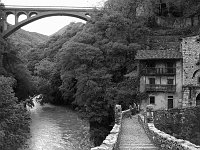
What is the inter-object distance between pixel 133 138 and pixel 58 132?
2382 cm

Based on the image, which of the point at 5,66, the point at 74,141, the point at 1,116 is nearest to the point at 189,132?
the point at 74,141

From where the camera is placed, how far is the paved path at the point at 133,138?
16.2 metres

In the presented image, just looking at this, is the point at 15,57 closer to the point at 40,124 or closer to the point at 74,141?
the point at 40,124

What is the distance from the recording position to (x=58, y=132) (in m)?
41.3

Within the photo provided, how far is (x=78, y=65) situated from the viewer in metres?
39.1

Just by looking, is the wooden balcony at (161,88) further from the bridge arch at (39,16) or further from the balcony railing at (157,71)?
the bridge arch at (39,16)

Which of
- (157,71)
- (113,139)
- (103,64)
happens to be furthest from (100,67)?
(113,139)

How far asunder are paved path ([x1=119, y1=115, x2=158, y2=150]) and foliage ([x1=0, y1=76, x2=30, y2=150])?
7.90 meters

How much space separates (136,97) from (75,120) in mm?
14828

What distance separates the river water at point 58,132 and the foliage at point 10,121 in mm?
9160

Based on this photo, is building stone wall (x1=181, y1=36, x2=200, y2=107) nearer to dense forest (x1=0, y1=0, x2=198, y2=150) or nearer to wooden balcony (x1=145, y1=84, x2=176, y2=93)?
wooden balcony (x1=145, y1=84, x2=176, y2=93)

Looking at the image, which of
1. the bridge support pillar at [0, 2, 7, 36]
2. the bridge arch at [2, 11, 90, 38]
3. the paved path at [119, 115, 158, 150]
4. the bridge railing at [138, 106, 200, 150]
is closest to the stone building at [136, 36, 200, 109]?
the paved path at [119, 115, 158, 150]

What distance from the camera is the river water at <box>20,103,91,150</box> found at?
35.7 meters

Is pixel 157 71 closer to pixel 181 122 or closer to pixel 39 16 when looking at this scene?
pixel 181 122
